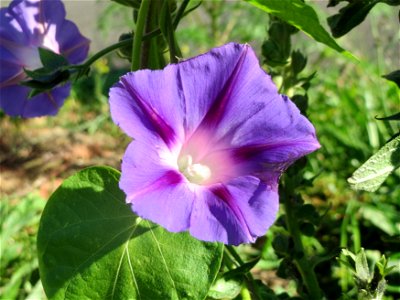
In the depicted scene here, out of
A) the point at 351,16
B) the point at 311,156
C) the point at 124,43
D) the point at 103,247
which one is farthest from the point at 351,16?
the point at 311,156

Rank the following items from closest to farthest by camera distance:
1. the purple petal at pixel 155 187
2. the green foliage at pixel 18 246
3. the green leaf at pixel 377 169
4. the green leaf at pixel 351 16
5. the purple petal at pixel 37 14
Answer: the purple petal at pixel 155 187
the green leaf at pixel 377 169
the green leaf at pixel 351 16
the purple petal at pixel 37 14
the green foliage at pixel 18 246

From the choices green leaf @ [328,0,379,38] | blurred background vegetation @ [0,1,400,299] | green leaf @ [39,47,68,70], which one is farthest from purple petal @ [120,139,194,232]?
blurred background vegetation @ [0,1,400,299]

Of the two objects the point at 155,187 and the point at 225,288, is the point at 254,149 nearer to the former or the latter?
the point at 155,187

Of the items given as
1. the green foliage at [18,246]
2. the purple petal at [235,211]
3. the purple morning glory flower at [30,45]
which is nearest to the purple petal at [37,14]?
the purple morning glory flower at [30,45]

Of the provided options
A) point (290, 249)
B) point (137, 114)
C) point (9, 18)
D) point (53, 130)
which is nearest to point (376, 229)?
point (290, 249)

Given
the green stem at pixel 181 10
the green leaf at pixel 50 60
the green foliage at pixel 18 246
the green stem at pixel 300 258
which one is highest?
the green stem at pixel 181 10

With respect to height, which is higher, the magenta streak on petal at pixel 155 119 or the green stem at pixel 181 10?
the green stem at pixel 181 10

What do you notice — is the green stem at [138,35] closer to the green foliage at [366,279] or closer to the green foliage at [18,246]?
the green foliage at [366,279]

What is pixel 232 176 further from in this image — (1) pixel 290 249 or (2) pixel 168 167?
(1) pixel 290 249
